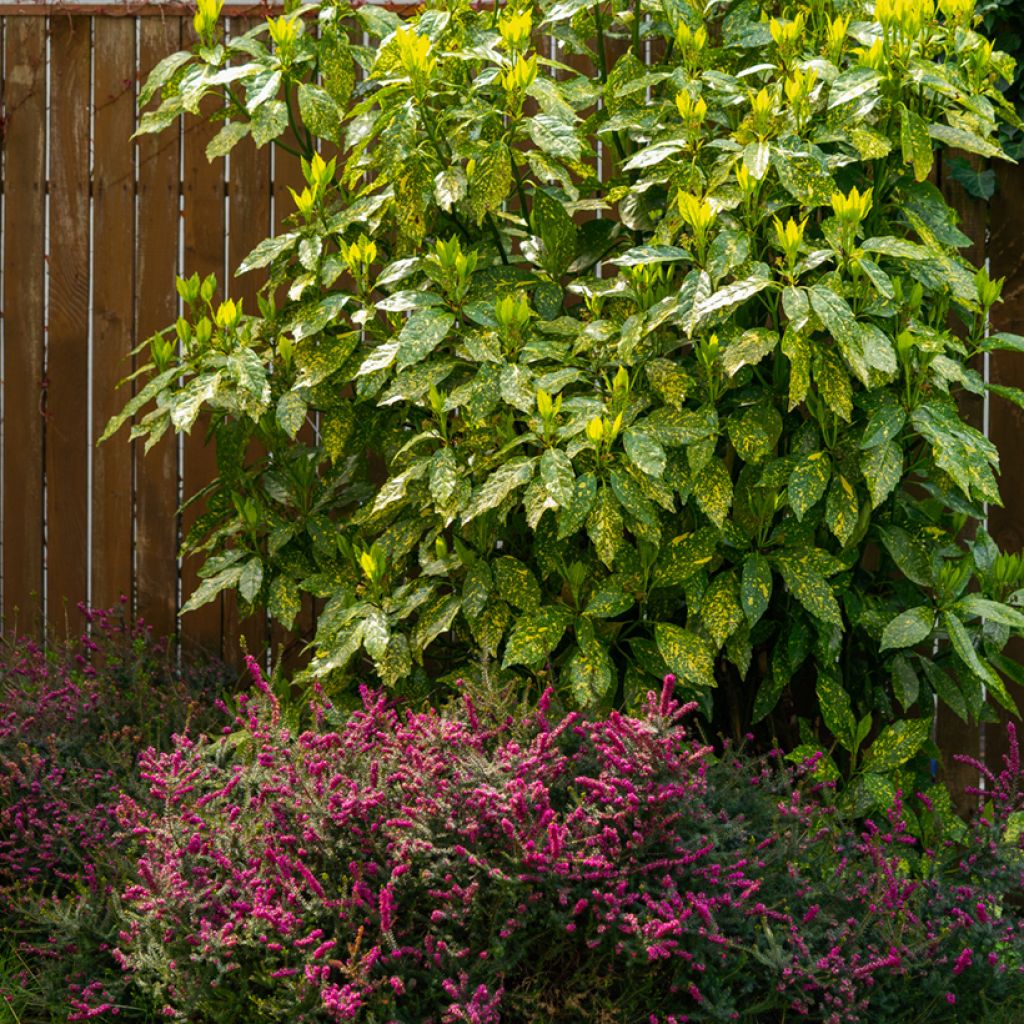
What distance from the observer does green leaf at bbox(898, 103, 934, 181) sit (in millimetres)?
2955

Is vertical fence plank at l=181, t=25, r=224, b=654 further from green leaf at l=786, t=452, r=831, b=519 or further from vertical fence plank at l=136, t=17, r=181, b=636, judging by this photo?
green leaf at l=786, t=452, r=831, b=519

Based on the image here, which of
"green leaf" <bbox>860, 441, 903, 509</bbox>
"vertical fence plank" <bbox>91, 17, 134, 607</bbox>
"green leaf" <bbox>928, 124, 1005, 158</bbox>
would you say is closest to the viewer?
"green leaf" <bbox>860, 441, 903, 509</bbox>

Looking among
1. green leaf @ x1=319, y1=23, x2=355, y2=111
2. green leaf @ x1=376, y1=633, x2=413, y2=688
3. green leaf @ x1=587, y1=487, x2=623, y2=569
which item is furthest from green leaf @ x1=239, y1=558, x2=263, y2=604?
green leaf @ x1=319, y1=23, x2=355, y2=111

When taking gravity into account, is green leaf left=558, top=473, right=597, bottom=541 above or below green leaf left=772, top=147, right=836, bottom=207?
below

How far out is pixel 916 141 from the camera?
2.98 m

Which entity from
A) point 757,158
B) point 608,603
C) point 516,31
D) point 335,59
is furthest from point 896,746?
point 335,59

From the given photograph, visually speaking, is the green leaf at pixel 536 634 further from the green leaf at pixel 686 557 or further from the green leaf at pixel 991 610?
the green leaf at pixel 991 610

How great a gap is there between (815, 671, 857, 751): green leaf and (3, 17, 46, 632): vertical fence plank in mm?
2782

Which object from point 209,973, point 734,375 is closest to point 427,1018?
point 209,973

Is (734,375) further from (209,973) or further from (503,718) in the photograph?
(209,973)

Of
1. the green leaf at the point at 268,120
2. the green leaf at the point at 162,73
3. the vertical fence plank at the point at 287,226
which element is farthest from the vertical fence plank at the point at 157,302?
the green leaf at the point at 268,120

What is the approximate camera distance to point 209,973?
239 cm

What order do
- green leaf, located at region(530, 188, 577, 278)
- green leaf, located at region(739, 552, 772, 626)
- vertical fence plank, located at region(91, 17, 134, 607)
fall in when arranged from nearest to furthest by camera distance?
1. green leaf, located at region(739, 552, 772, 626)
2. green leaf, located at region(530, 188, 577, 278)
3. vertical fence plank, located at region(91, 17, 134, 607)

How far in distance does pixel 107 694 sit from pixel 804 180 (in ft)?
7.64
